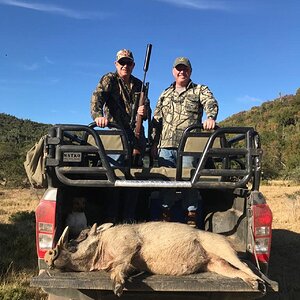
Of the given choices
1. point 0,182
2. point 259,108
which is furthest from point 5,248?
point 259,108

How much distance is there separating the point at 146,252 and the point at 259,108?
68435 millimetres

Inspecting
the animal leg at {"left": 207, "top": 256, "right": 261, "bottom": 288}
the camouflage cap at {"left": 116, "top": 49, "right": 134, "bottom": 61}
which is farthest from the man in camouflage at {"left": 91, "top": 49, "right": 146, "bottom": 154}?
the animal leg at {"left": 207, "top": 256, "right": 261, "bottom": 288}

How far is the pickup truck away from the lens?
334cm

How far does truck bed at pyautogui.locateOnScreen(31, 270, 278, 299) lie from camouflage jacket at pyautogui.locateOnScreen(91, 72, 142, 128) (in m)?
2.90

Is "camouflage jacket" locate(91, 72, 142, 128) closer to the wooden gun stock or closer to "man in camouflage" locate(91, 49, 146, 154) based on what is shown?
"man in camouflage" locate(91, 49, 146, 154)

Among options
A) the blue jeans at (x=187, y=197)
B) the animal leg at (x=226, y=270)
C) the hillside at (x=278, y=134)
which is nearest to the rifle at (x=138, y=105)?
the blue jeans at (x=187, y=197)

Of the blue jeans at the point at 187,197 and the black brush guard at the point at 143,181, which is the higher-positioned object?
the black brush guard at the point at 143,181

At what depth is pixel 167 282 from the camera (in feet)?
11.0

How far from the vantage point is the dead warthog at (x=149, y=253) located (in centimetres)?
349

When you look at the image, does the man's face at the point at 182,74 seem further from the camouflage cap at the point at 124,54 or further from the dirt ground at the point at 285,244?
the dirt ground at the point at 285,244

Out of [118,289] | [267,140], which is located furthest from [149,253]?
[267,140]

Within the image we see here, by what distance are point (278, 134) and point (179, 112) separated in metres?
40.9

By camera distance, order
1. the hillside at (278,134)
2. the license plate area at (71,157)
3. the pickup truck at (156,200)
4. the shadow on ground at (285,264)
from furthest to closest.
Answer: the hillside at (278,134) → the shadow on ground at (285,264) → the license plate area at (71,157) → the pickup truck at (156,200)

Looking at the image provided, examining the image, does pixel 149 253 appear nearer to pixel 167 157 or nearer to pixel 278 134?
pixel 167 157
